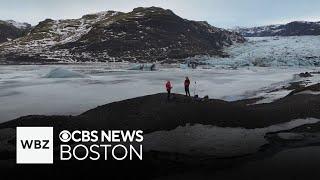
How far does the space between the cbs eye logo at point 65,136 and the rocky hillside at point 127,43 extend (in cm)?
11922

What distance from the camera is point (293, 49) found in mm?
149125

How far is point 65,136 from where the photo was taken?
24.3 m

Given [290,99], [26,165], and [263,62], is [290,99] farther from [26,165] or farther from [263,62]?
[263,62]

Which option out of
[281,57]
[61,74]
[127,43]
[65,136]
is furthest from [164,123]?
[127,43]

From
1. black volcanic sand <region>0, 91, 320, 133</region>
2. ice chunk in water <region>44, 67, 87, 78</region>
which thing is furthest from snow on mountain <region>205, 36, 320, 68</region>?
black volcanic sand <region>0, 91, 320, 133</region>

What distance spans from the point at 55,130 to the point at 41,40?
169505 mm

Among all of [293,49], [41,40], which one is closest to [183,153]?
[293,49]

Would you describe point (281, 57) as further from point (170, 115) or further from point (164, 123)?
point (164, 123)

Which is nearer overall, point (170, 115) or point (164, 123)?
point (164, 123)

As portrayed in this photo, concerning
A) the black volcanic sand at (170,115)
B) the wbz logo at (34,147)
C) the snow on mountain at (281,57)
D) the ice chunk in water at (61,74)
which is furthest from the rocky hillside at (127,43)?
the wbz logo at (34,147)

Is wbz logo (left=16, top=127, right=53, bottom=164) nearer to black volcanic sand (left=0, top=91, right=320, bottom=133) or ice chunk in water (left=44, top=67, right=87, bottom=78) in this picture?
black volcanic sand (left=0, top=91, right=320, bottom=133)

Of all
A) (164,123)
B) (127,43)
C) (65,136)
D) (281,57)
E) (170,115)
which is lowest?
(65,136)

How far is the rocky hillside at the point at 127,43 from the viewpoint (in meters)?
152

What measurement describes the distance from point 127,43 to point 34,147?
147 meters
